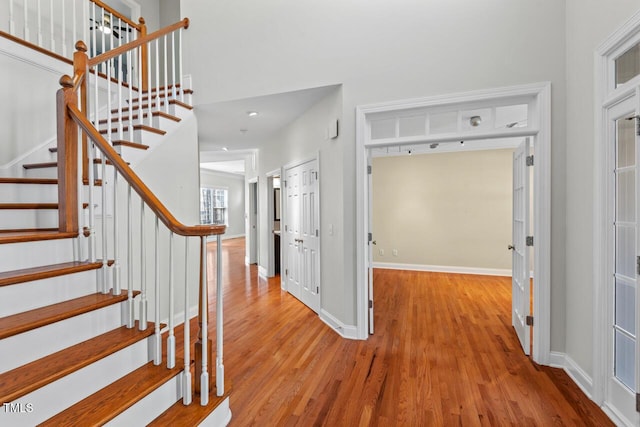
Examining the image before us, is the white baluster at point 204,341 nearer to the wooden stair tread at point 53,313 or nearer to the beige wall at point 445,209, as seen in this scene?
the wooden stair tread at point 53,313

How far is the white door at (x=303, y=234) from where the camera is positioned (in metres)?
3.78

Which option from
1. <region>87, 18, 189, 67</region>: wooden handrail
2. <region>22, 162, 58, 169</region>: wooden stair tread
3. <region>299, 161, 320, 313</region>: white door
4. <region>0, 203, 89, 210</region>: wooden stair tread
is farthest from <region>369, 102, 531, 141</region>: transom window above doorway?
<region>22, 162, 58, 169</region>: wooden stair tread

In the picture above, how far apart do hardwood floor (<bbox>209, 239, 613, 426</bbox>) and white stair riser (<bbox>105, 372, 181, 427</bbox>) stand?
0.43 meters

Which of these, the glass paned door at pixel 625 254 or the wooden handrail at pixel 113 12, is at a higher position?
the wooden handrail at pixel 113 12

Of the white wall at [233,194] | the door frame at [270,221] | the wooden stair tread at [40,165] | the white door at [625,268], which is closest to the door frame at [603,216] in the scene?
the white door at [625,268]

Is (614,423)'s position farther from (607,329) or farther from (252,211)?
(252,211)

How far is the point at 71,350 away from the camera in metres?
1.51

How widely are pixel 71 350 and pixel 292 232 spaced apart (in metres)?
3.17

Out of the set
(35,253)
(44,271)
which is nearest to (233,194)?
(35,253)

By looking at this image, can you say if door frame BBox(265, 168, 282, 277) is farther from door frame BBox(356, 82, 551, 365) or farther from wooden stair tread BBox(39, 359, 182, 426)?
wooden stair tread BBox(39, 359, 182, 426)

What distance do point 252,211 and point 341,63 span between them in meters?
4.42

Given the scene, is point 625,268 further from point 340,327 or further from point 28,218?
point 28,218

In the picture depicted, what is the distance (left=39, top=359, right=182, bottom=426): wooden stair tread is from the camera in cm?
127

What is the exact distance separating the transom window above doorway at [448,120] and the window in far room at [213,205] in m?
8.75
